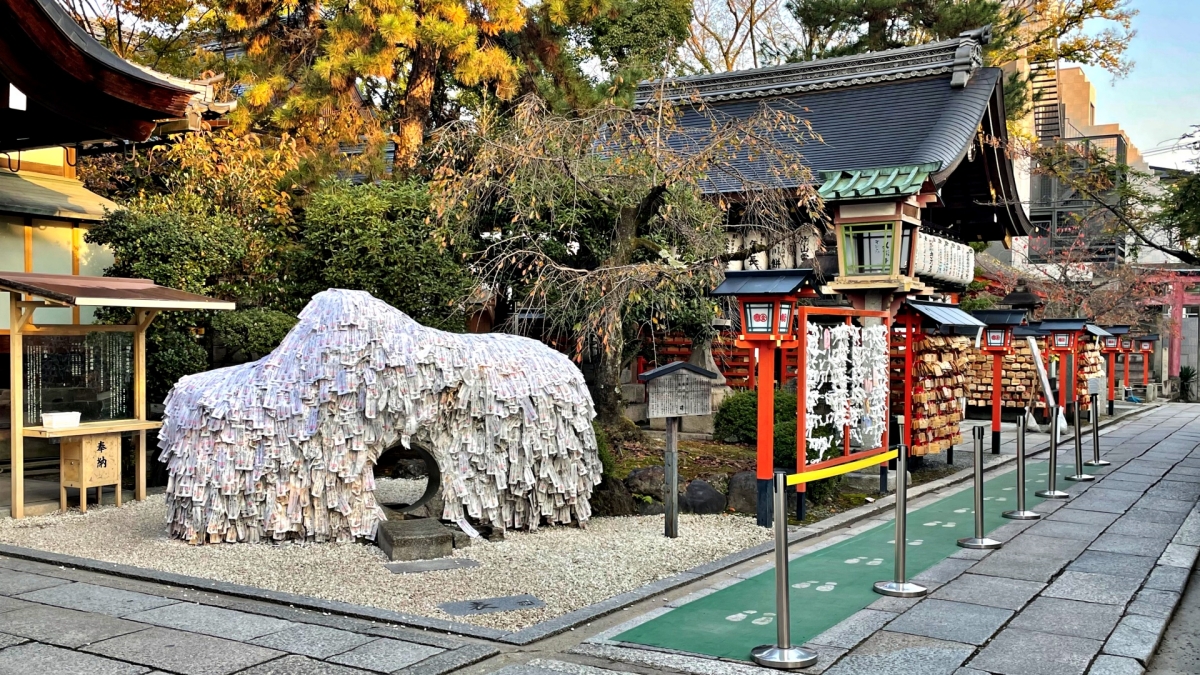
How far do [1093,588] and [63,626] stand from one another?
24.9 ft

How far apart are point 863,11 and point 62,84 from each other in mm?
22448

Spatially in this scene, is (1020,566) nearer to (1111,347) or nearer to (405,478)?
(405,478)

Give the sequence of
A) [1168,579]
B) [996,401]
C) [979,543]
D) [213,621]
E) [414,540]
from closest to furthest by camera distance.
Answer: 1. [213,621]
2. [1168,579]
3. [414,540]
4. [979,543]
5. [996,401]

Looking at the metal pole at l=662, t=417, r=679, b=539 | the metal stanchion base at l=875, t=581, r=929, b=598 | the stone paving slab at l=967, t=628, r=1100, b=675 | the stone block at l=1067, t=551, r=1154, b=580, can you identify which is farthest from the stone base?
the stone paving slab at l=967, t=628, r=1100, b=675

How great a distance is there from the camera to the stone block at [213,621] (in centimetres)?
627

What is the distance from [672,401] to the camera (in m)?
9.58

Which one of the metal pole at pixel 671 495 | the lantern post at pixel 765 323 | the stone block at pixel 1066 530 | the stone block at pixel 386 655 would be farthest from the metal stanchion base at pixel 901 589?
the stone block at pixel 386 655

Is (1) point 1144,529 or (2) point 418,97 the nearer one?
(1) point 1144,529

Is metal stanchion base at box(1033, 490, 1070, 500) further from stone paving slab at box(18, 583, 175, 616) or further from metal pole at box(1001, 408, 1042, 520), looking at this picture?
stone paving slab at box(18, 583, 175, 616)

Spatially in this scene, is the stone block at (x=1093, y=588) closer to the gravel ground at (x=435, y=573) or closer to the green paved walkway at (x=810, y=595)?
the green paved walkway at (x=810, y=595)

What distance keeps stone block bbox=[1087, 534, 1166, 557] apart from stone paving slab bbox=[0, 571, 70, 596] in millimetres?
9212

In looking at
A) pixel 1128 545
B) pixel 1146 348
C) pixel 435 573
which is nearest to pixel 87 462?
pixel 435 573

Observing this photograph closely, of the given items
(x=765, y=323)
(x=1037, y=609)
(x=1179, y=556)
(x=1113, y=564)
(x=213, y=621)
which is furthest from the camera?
(x=765, y=323)

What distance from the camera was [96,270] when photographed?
14695 millimetres
